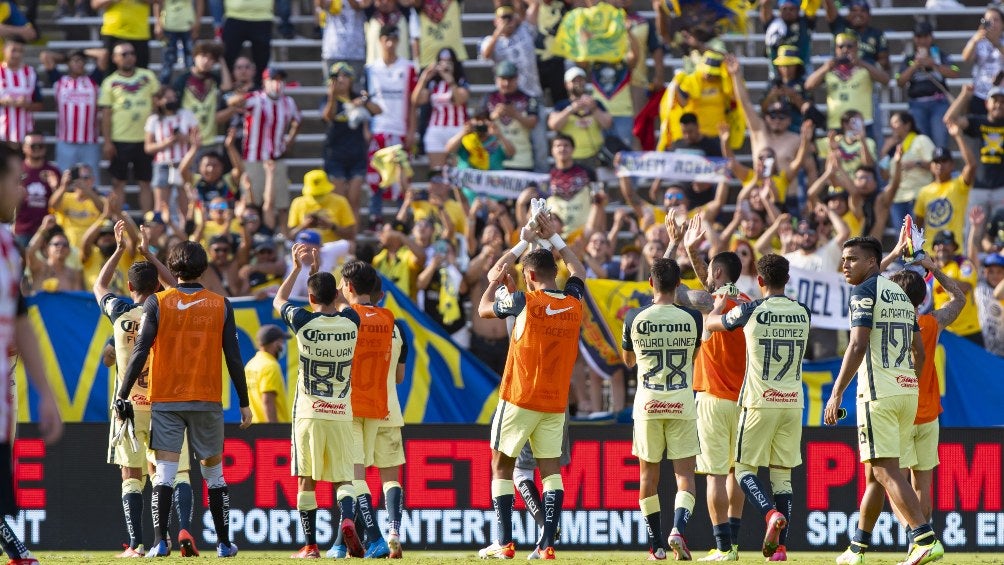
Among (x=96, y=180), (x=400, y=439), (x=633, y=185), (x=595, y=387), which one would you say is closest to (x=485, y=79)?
(x=633, y=185)

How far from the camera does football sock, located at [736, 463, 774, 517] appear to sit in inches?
411

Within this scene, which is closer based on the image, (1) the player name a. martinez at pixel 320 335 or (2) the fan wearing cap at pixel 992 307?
(1) the player name a. martinez at pixel 320 335

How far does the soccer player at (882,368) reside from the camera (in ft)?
31.3

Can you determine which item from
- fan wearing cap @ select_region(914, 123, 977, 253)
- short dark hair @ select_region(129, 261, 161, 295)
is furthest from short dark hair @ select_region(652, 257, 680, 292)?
fan wearing cap @ select_region(914, 123, 977, 253)

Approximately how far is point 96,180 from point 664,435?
Answer: 10.5m

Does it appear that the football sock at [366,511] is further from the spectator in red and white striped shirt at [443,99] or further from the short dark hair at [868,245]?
the spectator in red and white striped shirt at [443,99]

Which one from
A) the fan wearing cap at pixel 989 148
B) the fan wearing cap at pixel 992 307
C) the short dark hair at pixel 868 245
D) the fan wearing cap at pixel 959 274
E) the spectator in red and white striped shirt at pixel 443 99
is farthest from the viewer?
the spectator in red and white striped shirt at pixel 443 99

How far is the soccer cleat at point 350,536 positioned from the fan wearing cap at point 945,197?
27.5 feet

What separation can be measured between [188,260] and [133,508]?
6.00 ft

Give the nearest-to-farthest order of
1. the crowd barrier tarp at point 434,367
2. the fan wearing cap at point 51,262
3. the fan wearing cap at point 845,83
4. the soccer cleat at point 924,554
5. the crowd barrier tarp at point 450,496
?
1. the soccer cleat at point 924,554
2. the crowd barrier tarp at point 450,496
3. the crowd barrier tarp at point 434,367
4. the fan wearing cap at point 51,262
5. the fan wearing cap at point 845,83

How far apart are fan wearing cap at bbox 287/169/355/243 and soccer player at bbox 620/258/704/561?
6631 mm

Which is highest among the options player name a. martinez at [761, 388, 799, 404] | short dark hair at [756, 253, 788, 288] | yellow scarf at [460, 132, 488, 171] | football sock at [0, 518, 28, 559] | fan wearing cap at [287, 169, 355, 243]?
yellow scarf at [460, 132, 488, 171]

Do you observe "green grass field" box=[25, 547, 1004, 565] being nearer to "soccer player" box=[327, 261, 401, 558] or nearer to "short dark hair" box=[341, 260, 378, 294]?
"soccer player" box=[327, 261, 401, 558]

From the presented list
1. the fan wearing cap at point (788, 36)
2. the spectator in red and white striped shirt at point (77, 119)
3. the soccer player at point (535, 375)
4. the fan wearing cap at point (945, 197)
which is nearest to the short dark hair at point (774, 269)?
the soccer player at point (535, 375)
